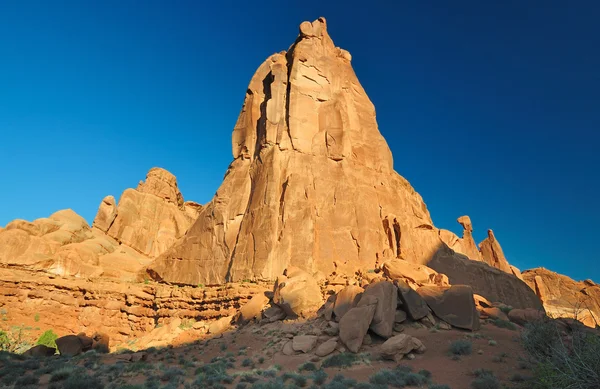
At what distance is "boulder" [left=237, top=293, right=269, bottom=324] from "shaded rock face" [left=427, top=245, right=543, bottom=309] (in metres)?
15.6

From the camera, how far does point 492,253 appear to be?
58.8 metres

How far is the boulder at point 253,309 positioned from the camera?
2253 cm

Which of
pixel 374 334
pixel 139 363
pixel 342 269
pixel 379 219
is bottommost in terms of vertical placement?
pixel 139 363

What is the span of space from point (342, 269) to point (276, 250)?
555cm

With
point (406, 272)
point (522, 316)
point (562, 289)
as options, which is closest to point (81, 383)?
point (406, 272)

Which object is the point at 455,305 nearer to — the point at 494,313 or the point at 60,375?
the point at 494,313

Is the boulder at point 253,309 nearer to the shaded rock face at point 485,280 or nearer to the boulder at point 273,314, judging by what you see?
the boulder at point 273,314

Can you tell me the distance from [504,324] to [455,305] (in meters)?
2.51

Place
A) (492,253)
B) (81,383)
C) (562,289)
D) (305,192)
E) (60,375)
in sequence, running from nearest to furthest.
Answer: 1. (81,383)
2. (60,375)
3. (305,192)
4. (492,253)
5. (562,289)

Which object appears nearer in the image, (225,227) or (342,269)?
(342,269)

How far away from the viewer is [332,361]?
46.3 ft

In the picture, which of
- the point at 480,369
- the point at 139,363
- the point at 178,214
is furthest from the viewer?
the point at 178,214

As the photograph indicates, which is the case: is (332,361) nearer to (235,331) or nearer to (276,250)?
(235,331)

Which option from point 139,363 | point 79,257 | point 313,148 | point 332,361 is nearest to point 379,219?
point 313,148
